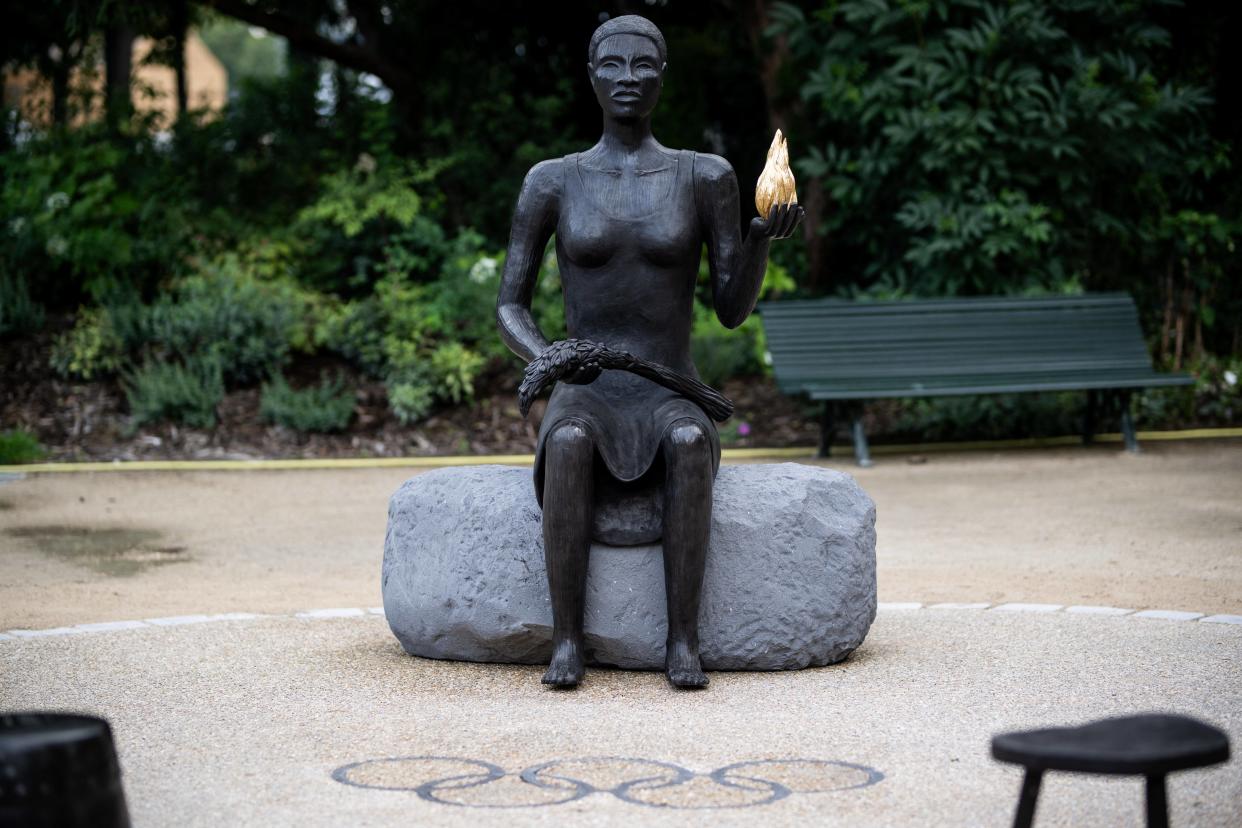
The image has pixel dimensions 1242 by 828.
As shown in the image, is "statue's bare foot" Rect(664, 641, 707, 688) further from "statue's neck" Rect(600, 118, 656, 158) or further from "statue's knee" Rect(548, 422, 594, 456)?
"statue's neck" Rect(600, 118, 656, 158)

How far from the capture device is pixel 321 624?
616 centimetres

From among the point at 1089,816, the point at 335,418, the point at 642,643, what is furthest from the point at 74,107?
the point at 1089,816

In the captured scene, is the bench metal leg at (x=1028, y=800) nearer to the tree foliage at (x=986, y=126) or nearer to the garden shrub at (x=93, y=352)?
the tree foliage at (x=986, y=126)

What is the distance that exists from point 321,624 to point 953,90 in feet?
25.2

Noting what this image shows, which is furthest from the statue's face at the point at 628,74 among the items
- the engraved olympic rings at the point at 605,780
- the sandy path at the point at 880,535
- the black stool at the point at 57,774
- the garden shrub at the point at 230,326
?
the garden shrub at the point at 230,326

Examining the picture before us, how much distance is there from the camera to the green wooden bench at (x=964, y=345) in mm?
11281

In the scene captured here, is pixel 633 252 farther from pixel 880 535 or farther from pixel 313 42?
pixel 313 42

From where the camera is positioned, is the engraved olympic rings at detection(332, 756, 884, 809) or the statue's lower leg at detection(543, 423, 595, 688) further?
the statue's lower leg at detection(543, 423, 595, 688)

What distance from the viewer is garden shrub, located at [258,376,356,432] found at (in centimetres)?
1197

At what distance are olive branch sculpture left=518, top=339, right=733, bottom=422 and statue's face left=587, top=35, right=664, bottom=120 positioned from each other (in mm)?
822

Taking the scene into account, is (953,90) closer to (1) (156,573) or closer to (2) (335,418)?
(2) (335,418)

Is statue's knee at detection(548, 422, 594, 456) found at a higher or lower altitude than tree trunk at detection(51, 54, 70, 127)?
lower

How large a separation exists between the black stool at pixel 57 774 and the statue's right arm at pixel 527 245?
264 cm

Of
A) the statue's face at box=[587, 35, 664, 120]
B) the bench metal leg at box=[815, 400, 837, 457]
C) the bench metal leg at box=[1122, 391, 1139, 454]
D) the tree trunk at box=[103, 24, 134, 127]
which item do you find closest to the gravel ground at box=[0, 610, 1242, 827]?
the statue's face at box=[587, 35, 664, 120]
